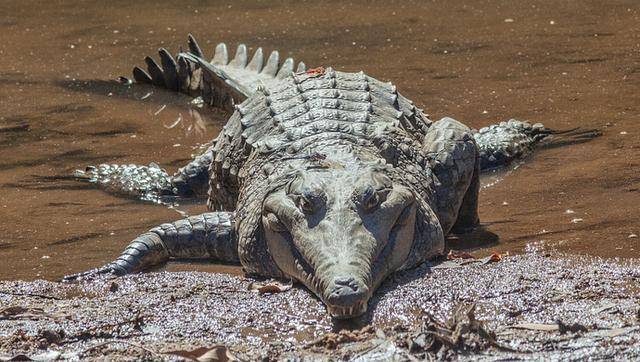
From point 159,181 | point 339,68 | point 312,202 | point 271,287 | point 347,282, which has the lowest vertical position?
point 159,181

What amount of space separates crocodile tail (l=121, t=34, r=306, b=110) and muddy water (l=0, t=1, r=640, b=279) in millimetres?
159

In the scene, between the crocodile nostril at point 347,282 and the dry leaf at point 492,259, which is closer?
the crocodile nostril at point 347,282

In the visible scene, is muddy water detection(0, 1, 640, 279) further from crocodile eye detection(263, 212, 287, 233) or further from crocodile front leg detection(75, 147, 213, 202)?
crocodile eye detection(263, 212, 287, 233)

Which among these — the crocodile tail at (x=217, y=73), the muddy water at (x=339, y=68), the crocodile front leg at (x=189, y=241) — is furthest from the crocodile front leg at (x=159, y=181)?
the crocodile front leg at (x=189, y=241)

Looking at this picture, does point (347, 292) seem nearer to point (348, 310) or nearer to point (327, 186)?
point (348, 310)

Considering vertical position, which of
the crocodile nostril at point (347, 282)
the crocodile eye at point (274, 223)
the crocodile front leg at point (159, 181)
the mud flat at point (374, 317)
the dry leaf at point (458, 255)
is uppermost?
the crocodile nostril at point (347, 282)

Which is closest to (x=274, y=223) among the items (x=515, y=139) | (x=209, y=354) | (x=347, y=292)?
(x=347, y=292)

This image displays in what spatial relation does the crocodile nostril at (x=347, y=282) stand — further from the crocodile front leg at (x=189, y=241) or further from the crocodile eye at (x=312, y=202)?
the crocodile front leg at (x=189, y=241)

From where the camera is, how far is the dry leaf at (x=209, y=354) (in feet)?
14.7

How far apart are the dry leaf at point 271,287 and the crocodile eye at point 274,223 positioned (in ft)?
0.86

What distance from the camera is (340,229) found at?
539 cm

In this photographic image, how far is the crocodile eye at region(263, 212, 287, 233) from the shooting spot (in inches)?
229

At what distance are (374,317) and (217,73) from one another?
4.78 m

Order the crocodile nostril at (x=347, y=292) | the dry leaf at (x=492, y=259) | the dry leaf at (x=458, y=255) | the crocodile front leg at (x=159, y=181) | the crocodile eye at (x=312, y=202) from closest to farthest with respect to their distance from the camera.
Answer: the crocodile nostril at (x=347, y=292)
the crocodile eye at (x=312, y=202)
the dry leaf at (x=492, y=259)
the dry leaf at (x=458, y=255)
the crocodile front leg at (x=159, y=181)
